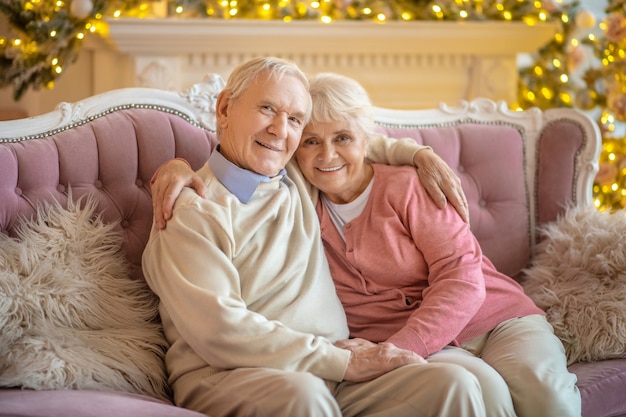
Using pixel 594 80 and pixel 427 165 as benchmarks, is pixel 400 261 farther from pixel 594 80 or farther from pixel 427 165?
pixel 594 80

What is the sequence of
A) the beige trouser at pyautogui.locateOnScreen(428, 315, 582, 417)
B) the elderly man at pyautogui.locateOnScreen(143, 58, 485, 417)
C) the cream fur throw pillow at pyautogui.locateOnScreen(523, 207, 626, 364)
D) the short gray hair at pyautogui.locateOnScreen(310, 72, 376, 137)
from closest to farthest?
the elderly man at pyautogui.locateOnScreen(143, 58, 485, 417) < the beige trouser at pyautogui.locateOnScreen(428, 315, 582, 417) < the short gray hair at pyautogui.locateOnScreen(310, 72, 376, 137) < the cream fur throw pillow at pyautogui.locateOnScreen(523, 207, 626, 364)

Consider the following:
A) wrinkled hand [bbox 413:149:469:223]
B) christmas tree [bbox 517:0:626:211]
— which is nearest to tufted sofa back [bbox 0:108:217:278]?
wrinkled hand [bbox 413:149:469:223]

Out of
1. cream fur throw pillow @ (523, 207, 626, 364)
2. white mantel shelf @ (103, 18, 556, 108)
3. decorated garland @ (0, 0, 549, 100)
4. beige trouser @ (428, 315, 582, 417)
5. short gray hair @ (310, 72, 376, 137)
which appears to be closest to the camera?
beige trouser @ (428, 315, 582, 417)

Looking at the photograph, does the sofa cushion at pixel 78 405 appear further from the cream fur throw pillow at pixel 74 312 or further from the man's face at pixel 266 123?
the man's face at pixel 266 123

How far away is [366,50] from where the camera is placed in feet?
11.6

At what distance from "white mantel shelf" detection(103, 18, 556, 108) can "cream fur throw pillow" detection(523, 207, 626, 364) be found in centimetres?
131

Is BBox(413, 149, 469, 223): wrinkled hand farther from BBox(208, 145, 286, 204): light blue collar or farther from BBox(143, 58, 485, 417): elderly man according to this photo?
BBox(208, 145, 286, 204): light blue collar

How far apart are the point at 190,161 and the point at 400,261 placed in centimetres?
68

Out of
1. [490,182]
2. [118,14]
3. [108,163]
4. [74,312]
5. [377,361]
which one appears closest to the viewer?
[377,361]

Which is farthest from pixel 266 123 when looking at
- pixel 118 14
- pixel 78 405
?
pixel 118 14

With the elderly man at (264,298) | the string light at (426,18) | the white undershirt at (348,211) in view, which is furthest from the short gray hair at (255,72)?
the string light at (426,18)

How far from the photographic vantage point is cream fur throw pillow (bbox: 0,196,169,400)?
1696 mm

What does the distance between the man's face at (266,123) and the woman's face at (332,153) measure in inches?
3.8

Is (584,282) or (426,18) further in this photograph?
(426,18)
